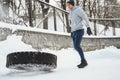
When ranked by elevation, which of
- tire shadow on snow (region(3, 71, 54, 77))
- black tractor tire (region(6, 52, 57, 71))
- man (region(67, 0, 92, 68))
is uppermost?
man (region(67, 0, 92, 68))

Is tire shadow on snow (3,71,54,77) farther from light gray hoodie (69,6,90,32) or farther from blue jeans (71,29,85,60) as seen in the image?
light gray hoodie (69,6,90,32)

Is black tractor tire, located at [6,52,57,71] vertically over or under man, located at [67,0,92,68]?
under

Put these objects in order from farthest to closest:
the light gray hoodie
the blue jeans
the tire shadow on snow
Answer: the light gray hoodie < the blue jeans < the tire shadow on snow

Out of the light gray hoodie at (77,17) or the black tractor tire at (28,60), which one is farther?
the light gray hoodie at (77,17)

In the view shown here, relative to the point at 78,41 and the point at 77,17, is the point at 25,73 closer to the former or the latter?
the point at 78,41

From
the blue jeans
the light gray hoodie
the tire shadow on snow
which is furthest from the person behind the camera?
the light gray hoodie

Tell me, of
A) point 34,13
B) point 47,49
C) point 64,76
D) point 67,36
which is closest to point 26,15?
point 34,13

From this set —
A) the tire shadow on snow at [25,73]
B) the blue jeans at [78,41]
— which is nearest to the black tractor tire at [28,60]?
the tire shadow on snow at [25,73]

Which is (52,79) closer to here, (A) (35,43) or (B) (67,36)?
(A) (35,43)

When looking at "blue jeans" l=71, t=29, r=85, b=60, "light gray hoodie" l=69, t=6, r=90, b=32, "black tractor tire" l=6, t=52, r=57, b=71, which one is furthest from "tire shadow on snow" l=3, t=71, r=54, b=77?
"light gray hoodie" l=69, t=6, r=90, b=32

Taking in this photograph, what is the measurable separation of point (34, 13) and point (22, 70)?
4.54 m

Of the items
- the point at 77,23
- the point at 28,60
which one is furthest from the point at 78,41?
the point at 28,60

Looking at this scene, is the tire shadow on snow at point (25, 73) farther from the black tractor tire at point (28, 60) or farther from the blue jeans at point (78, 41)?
the blue jeans at point (78, 41)

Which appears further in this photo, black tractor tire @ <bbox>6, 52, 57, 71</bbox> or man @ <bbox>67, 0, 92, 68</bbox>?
man @ <bbox>67, 0, 92, 68</bbox>
